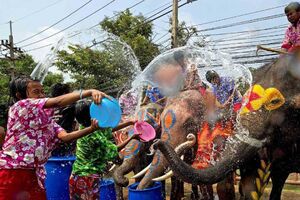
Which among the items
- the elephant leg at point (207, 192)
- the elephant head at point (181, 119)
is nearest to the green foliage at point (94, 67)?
the elephant head at point (181, 119)

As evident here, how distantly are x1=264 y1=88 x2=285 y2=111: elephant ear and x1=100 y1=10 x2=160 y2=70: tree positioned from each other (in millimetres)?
15442

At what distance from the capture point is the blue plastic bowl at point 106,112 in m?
2.78

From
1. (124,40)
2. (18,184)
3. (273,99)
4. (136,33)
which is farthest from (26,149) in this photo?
(136,33)

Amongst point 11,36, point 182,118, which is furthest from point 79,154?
point 11,36

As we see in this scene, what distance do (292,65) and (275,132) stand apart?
644 mm

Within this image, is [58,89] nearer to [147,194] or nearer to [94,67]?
[147,194]

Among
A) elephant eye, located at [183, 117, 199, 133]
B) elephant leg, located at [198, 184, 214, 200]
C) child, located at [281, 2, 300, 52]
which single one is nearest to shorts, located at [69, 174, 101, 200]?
elephant eye, located at [183, 117, 199, 133]

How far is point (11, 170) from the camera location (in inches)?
114

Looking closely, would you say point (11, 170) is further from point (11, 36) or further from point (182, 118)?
point (11, 36)

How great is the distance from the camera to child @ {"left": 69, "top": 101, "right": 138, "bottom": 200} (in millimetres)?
3865

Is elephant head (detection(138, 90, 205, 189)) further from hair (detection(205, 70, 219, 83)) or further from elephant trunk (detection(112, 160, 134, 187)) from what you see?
hair (detection(205, 70, 219, 83))

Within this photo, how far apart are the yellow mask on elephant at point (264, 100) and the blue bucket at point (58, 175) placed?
236 centimetres

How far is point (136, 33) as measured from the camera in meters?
21.2

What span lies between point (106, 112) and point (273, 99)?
5.17 feet
